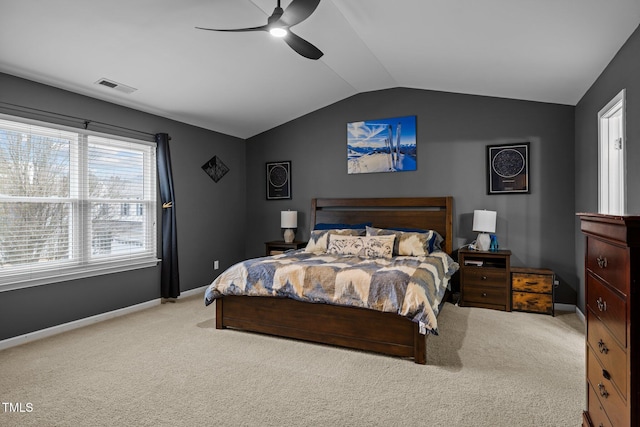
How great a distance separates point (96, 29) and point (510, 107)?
441cm

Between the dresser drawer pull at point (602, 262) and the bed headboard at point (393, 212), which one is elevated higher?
the bed headboard at point (393, 212)

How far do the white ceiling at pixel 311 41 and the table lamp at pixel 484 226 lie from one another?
4.73ft

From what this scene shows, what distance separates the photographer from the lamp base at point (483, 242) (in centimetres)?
444

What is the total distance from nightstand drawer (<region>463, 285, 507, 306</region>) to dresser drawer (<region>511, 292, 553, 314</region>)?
4.7 inches

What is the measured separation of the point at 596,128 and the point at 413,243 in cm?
207

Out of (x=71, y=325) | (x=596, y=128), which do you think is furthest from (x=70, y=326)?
(x=596, y=128)

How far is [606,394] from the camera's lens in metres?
1.53

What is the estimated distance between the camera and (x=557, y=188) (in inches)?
174

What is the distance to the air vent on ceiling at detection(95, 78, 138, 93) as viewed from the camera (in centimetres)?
366

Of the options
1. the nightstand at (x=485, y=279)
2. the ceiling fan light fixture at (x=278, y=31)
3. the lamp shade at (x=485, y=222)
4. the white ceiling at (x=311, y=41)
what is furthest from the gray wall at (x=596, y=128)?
the ceiling fan light fixture at (x=278, y=31)

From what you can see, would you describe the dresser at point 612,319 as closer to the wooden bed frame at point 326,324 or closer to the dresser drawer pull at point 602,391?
the dresser drawer pull at point 602,391

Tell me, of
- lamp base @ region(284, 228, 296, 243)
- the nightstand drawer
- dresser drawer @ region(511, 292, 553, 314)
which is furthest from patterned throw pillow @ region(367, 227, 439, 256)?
lamp base @ region(284, 228, 296, 243)

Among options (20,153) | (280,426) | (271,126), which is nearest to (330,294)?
(280,426)

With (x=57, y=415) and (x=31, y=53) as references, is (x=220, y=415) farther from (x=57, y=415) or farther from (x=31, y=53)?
(x=31, y=53)
